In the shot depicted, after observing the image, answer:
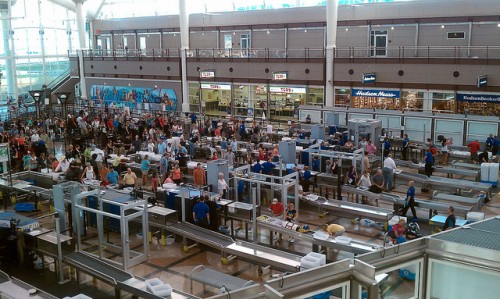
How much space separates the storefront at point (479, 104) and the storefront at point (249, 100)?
13739 mm

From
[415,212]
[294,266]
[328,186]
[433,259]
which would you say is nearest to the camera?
[433,259]

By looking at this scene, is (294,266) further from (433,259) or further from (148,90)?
(148,90)

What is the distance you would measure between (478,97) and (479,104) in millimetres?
863

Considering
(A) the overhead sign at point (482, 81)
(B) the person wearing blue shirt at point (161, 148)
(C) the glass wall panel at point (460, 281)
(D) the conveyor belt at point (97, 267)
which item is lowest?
(D) the conveyor belt at point (97, 267)

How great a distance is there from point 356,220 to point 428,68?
1674cm

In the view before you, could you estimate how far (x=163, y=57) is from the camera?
4144 centimetres

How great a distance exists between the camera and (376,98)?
32.6 m

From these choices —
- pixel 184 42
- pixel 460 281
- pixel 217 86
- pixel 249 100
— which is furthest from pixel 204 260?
pixel 184 42

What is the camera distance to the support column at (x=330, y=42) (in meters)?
32.4

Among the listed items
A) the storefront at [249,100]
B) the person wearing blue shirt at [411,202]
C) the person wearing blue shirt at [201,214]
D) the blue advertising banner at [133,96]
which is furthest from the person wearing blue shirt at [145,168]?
the blue advertising banner at [133,96]

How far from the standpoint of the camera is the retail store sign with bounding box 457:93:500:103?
2781 centimetres

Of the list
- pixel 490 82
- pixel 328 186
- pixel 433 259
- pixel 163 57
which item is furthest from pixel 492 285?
pixel 163 57

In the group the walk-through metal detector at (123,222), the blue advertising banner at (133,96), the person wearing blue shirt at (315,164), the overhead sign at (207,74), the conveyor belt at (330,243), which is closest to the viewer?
the conveyor belt at (330,243)

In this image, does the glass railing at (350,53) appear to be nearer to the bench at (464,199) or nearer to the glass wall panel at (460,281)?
the bench at (464,199)
